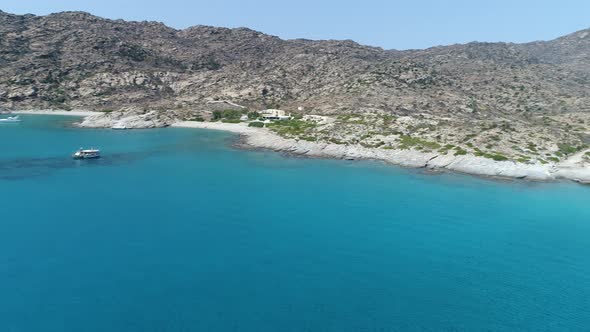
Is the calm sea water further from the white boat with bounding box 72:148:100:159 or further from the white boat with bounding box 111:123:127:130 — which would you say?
the white boat with bounding box 111:123:127:130

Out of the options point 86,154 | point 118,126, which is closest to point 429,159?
point 86,154

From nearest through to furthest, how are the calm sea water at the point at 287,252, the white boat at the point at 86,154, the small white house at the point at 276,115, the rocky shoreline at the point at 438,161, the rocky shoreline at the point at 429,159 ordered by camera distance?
the calm sea water at the point at 287,252
the rocky shoreline at the point at 438,161
the rocky shoreline at the point at 429,159
the white boat at the point at 86,154
the small white house at the point at 276,115

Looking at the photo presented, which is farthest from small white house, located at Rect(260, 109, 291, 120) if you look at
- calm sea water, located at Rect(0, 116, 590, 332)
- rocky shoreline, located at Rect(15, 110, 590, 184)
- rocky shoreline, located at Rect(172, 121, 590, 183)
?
calm sea water, located at Rect(0, 116, 590, 332)

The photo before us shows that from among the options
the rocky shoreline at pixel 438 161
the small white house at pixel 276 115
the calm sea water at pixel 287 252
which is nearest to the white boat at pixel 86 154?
the calm sea water at pixel 287 252

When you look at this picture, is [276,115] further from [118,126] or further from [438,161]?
[438,161]

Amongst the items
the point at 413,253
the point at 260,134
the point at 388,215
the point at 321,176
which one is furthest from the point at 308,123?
the point at 413,253

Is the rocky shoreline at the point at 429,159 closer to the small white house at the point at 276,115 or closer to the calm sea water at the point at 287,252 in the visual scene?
the calm sea water at the point at 287,252
